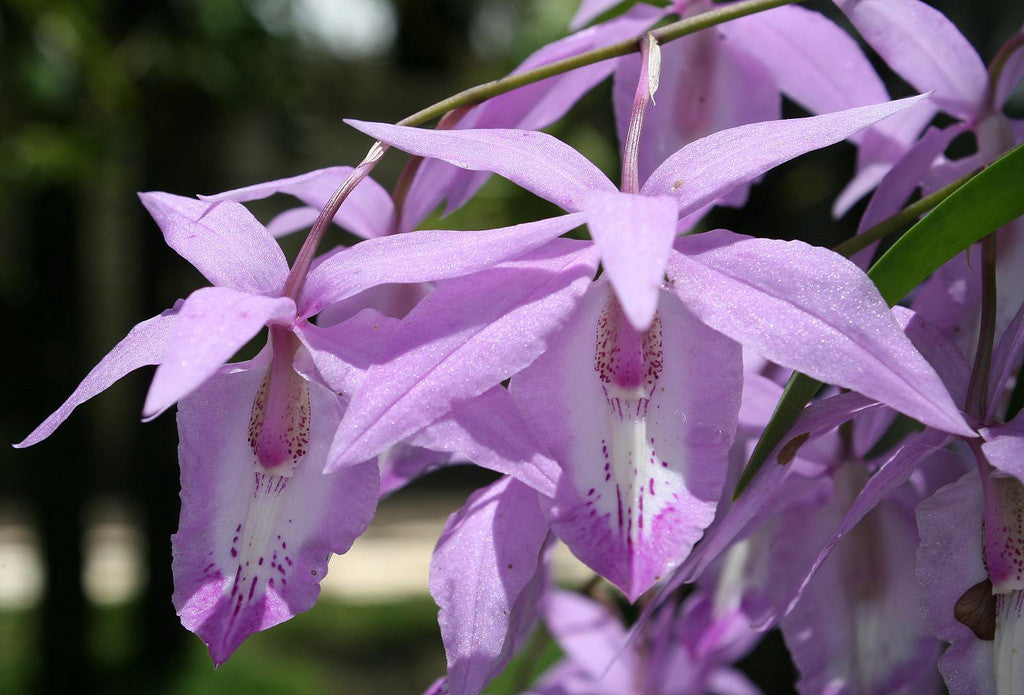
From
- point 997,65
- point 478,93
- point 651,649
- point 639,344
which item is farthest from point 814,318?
point 651,649

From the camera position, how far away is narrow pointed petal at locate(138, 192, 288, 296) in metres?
0.39

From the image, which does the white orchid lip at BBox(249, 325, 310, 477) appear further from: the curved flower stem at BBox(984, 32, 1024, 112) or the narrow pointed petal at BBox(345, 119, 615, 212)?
the curved flower stem at BBox(984, 32, 1024, 112)

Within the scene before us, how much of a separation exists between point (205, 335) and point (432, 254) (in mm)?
77

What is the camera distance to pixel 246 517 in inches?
15.5

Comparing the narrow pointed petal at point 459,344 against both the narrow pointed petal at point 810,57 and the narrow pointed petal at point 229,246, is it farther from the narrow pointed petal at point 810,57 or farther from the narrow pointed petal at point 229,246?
the narrow pointed petal at point 810,57

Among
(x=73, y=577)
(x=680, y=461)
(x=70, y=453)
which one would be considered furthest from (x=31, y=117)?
(x=680, y=461)

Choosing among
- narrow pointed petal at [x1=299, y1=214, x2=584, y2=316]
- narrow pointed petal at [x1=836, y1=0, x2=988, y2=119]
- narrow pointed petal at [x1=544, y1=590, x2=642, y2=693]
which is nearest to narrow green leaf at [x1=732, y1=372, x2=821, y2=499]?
narrow pointed petal at [x1=299, y1=214, x2=584, y2=316]

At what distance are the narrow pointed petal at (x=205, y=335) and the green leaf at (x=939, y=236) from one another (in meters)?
0.18

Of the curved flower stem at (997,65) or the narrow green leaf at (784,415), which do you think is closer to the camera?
the narrow green leaf at (784,415)

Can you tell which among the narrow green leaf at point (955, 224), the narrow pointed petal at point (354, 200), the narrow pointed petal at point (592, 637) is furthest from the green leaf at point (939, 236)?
the narrow pointed petal at point (592, 637)

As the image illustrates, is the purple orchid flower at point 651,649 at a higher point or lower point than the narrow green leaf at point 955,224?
lower

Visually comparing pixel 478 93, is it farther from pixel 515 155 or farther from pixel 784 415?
pixel 784 415

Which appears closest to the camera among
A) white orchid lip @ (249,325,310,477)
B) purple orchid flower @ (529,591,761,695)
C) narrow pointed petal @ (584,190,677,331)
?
narrow pointed petal @ (584,190,677,331)

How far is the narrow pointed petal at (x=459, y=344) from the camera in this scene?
13.0 inches
